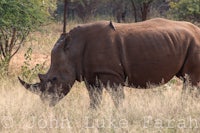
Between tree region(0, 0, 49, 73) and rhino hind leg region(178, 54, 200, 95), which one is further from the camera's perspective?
tree region(0, 0, 49, 73)

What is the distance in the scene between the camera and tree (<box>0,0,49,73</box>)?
10789mm

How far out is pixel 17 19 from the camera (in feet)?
36.2

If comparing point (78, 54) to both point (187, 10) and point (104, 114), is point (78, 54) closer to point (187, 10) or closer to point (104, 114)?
point (104, 114)

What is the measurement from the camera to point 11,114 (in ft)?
22.7

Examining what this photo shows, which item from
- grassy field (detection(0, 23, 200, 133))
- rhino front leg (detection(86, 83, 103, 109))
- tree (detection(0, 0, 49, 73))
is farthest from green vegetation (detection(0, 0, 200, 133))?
tree (detection(0, 0, 49, 73))

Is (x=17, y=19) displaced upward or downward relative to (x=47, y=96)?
upward

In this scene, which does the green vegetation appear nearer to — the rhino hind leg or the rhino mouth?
the rhino mouth

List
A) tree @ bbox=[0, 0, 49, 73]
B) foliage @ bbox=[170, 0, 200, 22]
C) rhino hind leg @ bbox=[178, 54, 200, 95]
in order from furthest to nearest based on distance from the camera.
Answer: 1. foliage @ bbox=[170, 0, 200, 22]
2. tree @ bbox=[0, 0, 49, 73]
3. rhino hind leg @ bbox=[178, 54, 200, 95]

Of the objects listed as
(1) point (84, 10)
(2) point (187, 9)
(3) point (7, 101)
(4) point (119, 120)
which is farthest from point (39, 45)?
(1) point (84, 10)

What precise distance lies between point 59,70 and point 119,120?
1482mm

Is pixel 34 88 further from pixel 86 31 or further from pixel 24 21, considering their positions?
pixel 24 21

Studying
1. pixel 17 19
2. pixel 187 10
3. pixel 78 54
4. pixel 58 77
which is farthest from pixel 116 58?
pixel 187 10

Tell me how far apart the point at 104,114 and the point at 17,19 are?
503cm

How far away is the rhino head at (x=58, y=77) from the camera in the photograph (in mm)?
7445
